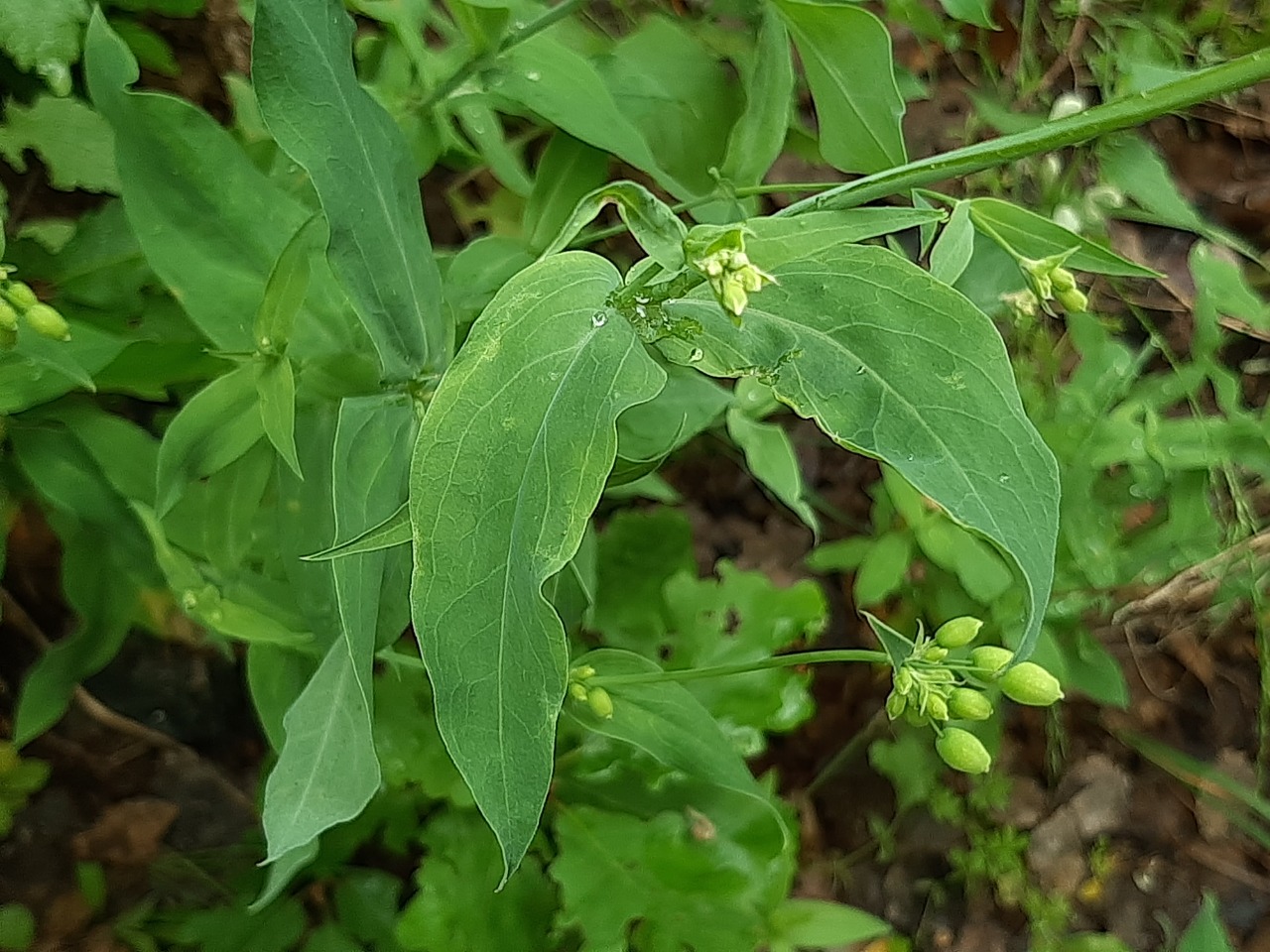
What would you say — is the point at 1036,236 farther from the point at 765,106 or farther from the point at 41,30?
the point at 41,30

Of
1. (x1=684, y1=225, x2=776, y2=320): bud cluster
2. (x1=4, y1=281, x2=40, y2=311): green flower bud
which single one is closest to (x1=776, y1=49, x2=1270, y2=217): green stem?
(x1=684, y1=225, x2=776, y2=320): bud cluster

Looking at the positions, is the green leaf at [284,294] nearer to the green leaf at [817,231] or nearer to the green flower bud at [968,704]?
the green leaf at [817,231]

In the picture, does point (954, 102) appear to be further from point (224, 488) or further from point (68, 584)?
point (68, 584)

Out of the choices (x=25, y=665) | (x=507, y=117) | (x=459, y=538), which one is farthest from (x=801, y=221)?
(x=25, y=665)

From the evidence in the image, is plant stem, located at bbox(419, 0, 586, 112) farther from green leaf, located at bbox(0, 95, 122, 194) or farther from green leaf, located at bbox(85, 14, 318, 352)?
green leaf, located at bbox(0, 95, 122, 194)

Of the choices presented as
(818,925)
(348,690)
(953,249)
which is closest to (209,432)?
(348,690)

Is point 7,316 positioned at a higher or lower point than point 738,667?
higher
